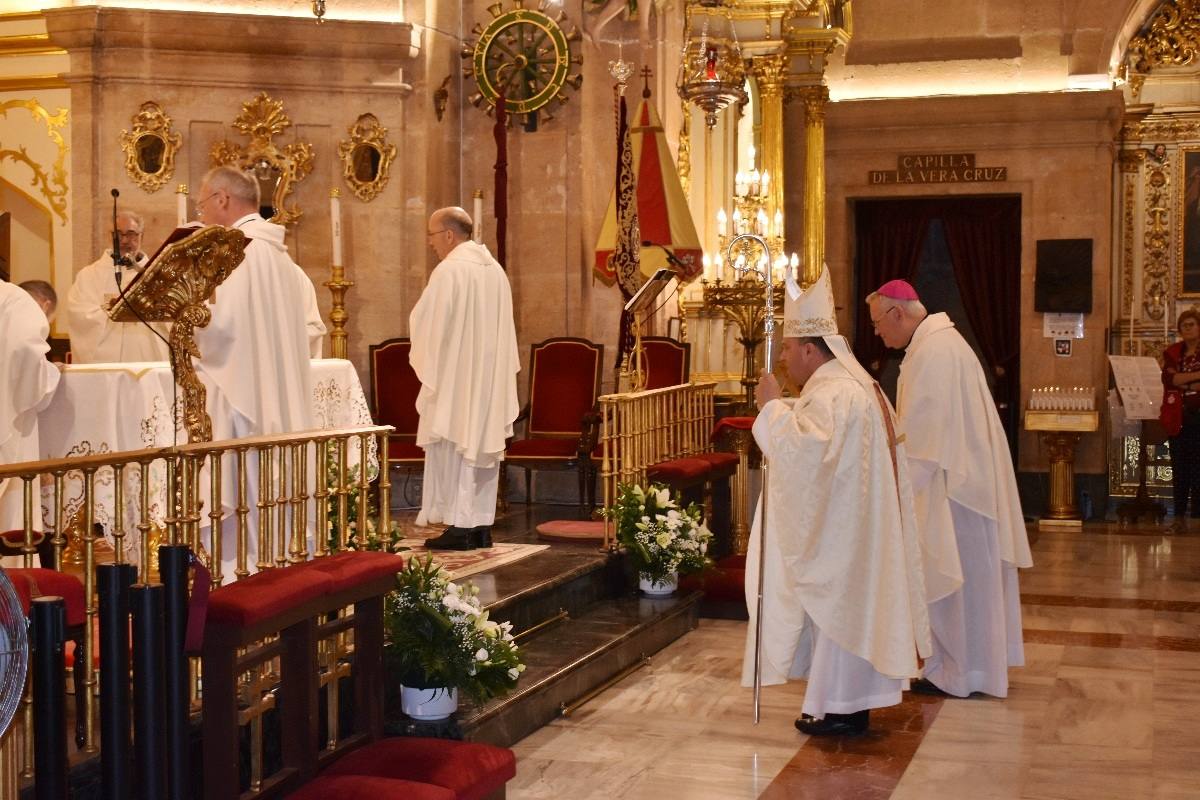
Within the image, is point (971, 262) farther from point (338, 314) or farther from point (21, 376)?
point (21, 376)

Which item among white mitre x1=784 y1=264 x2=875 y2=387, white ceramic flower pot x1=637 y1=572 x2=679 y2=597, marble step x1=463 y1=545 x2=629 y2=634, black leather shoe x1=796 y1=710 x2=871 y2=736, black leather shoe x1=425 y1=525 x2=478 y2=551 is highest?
white mitre x1=784 y1=264 x2=875 y2=387

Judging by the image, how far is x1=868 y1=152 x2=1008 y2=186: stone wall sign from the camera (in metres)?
14.0

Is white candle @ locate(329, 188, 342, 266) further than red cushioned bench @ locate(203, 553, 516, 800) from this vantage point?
Yes

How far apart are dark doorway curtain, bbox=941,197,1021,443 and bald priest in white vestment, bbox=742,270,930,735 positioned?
8984mm

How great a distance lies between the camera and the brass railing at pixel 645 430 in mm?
8148

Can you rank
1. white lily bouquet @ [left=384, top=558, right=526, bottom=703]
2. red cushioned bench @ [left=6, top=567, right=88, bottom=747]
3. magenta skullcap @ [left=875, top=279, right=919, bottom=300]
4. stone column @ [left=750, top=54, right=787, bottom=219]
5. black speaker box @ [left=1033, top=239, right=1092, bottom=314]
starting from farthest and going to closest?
black speaker box @ [left=1033, top=239, right=1092, bottom=314]
stone column @ [left=750, top=54, right=787, bottom=219]
magenta skullcap @ [left=875, top=279, right=919, bottom=300]
white lily bouquet @ [left=384, top=558, right=526, bottom=703]
red cushioned bench @ [left=6, top=567, right=88, bottom=747]

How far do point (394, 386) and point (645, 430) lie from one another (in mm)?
2245

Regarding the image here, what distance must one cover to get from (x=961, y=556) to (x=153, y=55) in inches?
247

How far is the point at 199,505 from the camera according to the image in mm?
4344

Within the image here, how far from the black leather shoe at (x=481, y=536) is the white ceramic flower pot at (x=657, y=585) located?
0.84 meters

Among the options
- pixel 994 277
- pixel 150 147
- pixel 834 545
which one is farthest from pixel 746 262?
pixel 834 545

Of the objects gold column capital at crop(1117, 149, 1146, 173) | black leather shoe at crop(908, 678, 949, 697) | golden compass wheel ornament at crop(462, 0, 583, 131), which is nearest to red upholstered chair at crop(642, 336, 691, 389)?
golden compass wheel ornament at crop(462, 0, 583, 131)

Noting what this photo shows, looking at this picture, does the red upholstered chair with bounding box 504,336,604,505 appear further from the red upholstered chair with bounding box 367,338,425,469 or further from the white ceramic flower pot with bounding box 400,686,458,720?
the white ceramic flower pot with bounding box 400,686,458,720

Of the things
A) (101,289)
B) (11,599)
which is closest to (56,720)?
(11,599)
